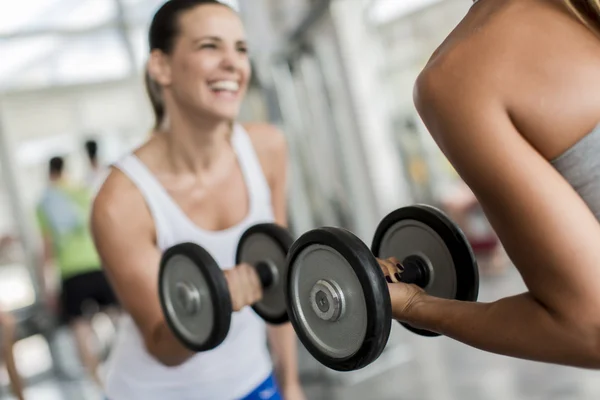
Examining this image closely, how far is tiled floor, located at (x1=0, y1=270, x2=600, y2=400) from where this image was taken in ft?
8.08

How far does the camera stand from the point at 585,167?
0.63m

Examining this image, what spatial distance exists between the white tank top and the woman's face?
0.55 feet

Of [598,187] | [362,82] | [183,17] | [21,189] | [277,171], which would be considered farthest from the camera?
[21,189]

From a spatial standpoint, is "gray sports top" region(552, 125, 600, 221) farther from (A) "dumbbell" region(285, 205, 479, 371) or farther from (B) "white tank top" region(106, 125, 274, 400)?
(B) "white tank top" region(106, 125, 274, 400)

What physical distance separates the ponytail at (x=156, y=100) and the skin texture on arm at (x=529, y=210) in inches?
30.7

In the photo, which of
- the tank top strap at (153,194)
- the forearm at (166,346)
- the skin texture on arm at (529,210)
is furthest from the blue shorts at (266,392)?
the skin texture on arm at (529,210)

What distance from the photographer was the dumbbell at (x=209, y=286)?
1.02 metres

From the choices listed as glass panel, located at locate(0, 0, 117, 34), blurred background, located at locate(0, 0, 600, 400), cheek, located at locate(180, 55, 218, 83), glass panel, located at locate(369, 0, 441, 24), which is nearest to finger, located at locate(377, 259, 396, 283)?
cheek, located at locate(180, 55, 218, 83)

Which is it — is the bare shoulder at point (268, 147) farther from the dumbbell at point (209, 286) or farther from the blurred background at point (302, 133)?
the blurred background at point (302, 133)

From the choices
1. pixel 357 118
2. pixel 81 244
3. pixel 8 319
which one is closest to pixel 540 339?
pixel 8 319

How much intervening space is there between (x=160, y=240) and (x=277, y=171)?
0.35 meters

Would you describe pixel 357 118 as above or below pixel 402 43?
below

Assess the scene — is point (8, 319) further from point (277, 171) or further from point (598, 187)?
point (598, 187)

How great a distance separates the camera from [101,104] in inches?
159
